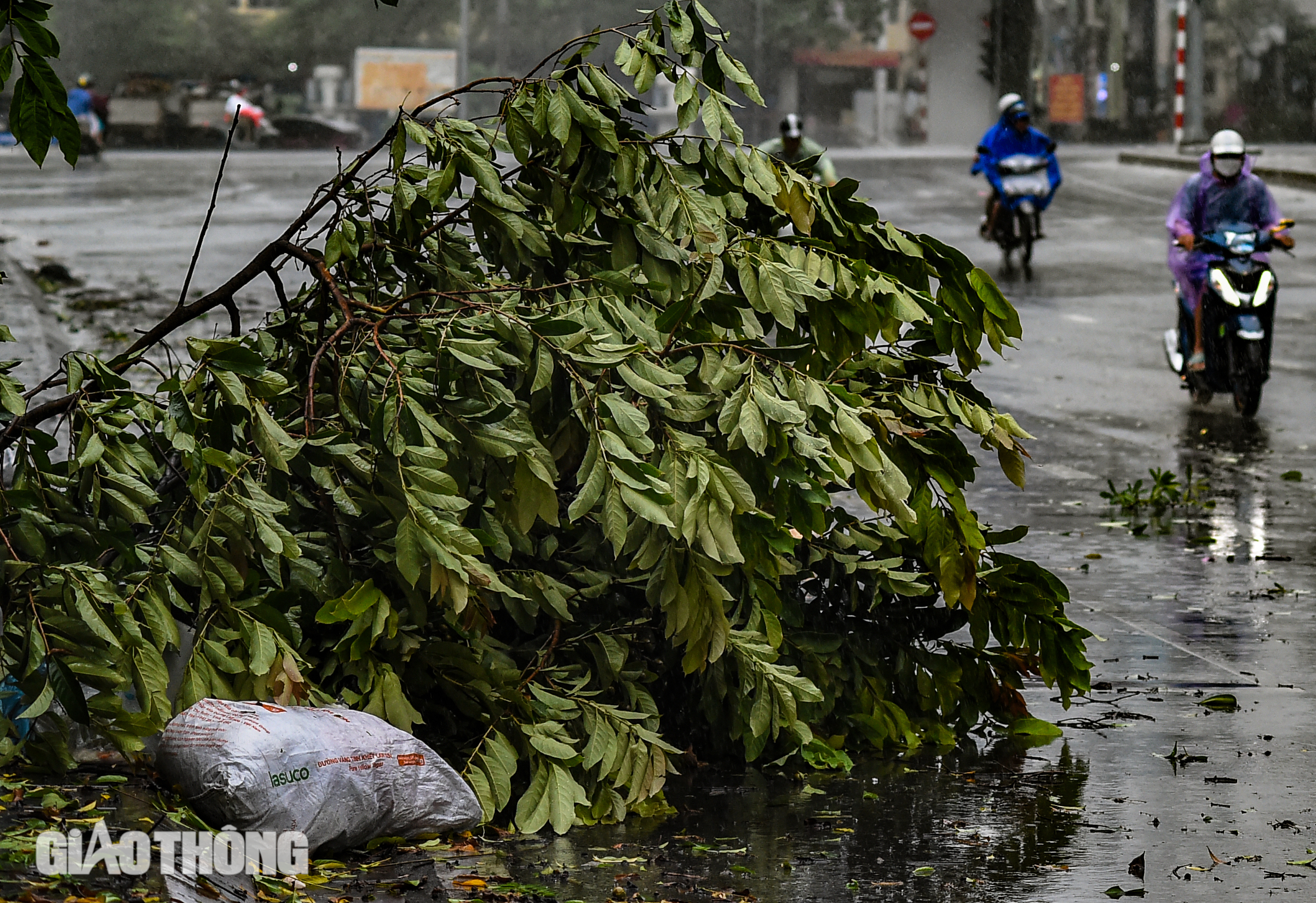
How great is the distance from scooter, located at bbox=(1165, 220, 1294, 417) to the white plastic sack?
8.75 meters

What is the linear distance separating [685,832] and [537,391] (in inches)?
52.5

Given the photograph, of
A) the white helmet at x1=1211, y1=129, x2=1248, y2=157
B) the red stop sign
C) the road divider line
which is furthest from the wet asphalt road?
the red stop sign

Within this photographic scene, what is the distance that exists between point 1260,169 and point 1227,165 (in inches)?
914

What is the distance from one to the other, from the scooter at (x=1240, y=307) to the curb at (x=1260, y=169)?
1714 cm

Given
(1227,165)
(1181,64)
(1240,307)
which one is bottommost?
(1240,307)

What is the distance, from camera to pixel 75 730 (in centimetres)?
552

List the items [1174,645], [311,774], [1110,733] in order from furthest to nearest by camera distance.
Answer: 1. [1174,645]
2. [1110,733]
3. [311,774]

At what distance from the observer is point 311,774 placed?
489 cm

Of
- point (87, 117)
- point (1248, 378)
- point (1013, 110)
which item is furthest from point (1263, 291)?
point (87, 117)

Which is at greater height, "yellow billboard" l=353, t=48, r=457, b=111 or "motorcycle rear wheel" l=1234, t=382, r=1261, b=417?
"yellow billboard" l=353, t=48, r=457, b=111

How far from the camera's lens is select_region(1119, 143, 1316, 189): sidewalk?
32469mm

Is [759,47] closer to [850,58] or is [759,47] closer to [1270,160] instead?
[850,58]

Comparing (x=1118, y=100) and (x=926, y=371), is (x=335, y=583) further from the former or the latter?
(x=1118, y=100)

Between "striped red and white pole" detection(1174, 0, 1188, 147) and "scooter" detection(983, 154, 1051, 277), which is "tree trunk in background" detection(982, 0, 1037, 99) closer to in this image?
"striped red and white pole" detection(1174, 0, 1188, 147)
